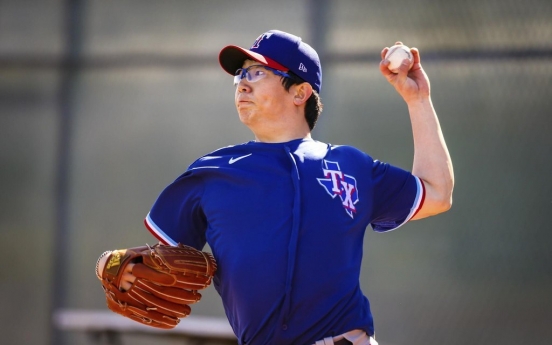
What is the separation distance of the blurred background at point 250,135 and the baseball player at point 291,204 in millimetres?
1528

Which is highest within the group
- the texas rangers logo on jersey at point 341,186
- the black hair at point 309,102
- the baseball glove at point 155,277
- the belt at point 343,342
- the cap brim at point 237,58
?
the cap brim at point 237,58

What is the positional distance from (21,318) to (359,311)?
118 inches

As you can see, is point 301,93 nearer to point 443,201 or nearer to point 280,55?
point 280,55

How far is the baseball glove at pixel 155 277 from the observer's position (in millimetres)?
2049

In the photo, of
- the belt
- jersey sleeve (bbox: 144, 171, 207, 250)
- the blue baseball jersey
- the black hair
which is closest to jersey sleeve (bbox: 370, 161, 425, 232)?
the blue baseball jersey

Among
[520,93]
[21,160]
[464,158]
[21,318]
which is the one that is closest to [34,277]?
[21,318]

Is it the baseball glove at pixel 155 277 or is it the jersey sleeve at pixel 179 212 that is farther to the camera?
the jersey sleeve at pixel 179 212

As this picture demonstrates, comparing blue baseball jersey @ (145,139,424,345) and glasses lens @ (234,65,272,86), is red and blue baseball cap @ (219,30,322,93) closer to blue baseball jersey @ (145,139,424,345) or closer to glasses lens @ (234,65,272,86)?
glasses lens @ (234,65,272,86)

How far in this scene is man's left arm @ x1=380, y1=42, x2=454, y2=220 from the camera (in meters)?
2.25

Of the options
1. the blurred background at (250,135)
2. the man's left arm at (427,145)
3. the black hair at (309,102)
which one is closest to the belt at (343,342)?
the man's left arm at (427,145)

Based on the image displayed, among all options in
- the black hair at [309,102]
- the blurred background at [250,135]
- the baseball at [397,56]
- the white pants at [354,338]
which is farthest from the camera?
the blurred background at [250,135]

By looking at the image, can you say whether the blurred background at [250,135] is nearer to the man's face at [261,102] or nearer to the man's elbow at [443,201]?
the man's elbow at [443,201]

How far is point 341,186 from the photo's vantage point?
2131 millimetres

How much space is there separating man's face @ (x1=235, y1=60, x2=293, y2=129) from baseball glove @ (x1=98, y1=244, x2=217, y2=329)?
0.43 m
